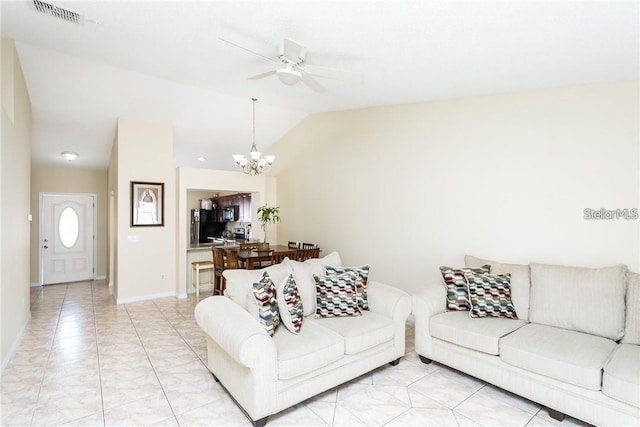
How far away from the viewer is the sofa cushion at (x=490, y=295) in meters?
2.99

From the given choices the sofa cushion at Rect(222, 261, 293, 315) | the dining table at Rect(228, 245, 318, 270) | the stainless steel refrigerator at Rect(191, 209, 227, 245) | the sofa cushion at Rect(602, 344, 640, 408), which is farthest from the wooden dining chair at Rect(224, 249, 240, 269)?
the stainless steel refrigerator at Rect(191, 209, 227, 245)

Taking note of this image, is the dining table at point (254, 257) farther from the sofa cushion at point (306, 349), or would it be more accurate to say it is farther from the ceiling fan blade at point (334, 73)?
the ceiling fan blade at point (334, 73)

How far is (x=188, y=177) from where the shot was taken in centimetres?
593

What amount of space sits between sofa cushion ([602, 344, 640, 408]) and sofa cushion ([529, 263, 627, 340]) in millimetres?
424

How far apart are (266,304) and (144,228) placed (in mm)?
3801

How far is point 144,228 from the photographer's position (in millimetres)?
5449

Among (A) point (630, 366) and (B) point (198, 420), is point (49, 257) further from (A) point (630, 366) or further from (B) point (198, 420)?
(A) point (630, 366)

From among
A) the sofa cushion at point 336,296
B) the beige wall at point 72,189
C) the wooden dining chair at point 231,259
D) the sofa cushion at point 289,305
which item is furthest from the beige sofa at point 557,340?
the beige wall at point 72,189

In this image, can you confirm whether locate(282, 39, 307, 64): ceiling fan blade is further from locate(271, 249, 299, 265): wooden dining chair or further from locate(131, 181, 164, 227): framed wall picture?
locate(131, 181, 164, 227): framed wall picture

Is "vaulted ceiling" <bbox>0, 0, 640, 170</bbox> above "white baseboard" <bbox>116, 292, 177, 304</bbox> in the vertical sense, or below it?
above

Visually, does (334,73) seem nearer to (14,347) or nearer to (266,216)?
(266,216)

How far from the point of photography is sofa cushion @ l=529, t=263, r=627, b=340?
259cm

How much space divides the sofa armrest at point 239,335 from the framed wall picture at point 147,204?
3.52m

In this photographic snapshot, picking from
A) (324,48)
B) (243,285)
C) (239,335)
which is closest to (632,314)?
(239,335)
